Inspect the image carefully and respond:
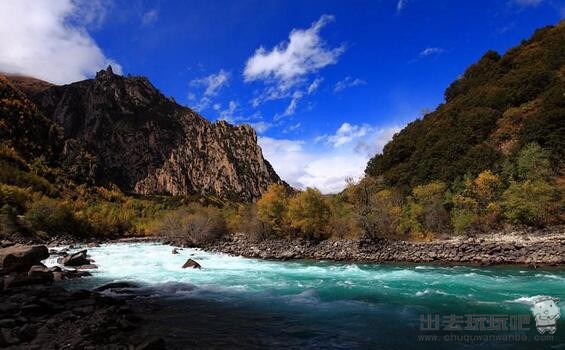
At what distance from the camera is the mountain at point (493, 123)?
62.5 meters

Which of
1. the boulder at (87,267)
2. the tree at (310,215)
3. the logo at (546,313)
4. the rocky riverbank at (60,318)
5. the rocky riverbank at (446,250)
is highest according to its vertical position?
the tree at (310,215)

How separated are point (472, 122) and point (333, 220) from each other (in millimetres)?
40925

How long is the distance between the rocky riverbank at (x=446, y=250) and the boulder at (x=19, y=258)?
25.6 meters

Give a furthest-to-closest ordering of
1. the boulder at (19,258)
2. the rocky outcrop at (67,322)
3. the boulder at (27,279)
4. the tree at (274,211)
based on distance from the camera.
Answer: the tree at (274,211)
the boulder at (19,258)
the boulder at (27,279)
the rocky outcrop at (67,322)

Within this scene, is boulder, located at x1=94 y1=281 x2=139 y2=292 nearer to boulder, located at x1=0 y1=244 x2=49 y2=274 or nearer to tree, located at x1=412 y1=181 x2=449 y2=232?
boulder, located at x1=0 y1=244 x2=49 y2=274

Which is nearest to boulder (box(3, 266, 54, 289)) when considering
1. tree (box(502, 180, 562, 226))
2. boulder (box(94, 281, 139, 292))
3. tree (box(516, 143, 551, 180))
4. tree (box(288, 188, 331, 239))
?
boulder (box(94, 281, 139, 292))

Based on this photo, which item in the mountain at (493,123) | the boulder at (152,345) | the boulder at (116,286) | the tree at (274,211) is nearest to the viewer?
the boulder at (152,345)

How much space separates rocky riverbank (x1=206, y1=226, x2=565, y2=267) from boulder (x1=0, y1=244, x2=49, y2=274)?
25648mm

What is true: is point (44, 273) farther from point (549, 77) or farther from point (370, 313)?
point (549, 77)

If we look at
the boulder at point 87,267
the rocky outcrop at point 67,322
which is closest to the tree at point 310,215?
the boulder at point 87,267

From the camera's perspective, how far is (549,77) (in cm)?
7756

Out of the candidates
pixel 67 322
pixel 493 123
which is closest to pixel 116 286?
pixel 67 322

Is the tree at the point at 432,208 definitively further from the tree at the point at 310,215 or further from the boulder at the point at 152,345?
the boulder at the point at 152,345

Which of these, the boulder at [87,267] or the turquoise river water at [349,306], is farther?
the boulder at [87,267]
